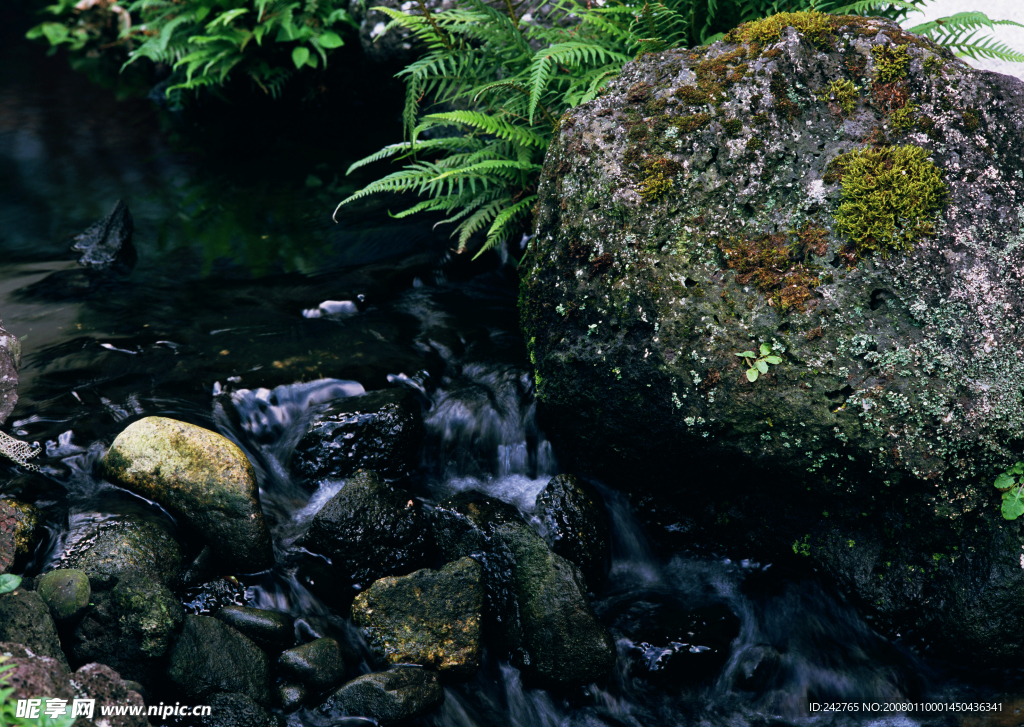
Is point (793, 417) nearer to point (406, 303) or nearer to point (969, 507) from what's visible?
point (969, 507)

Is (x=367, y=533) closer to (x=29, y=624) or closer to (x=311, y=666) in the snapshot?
(x=311, y=666)

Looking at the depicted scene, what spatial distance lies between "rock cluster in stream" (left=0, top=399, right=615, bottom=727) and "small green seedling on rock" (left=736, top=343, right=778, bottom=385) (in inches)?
47.4

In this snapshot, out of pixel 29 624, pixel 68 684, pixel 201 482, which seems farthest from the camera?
pixel 201 482

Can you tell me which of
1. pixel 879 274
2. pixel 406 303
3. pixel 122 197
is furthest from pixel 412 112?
pixel 122 197

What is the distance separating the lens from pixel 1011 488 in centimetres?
340

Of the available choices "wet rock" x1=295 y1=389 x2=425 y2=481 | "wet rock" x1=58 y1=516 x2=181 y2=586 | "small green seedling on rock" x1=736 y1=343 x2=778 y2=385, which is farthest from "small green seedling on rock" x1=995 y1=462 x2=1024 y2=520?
"wet rock" x1=58 y1=516 x2=181 y2=586

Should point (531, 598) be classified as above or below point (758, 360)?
below

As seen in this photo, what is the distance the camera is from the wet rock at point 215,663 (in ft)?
10.1

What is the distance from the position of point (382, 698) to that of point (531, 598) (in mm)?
838

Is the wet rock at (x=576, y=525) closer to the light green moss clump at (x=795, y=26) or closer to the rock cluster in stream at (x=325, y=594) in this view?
the rock cluster in stream at (x=325, y=594)

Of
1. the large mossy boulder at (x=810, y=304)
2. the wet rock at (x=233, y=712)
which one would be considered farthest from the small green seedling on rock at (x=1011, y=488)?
the wet rock at (x=233, y=712)

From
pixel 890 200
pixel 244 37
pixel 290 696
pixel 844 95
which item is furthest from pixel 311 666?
pixel 244 37

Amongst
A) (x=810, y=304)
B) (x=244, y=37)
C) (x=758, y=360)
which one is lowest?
(x=758, y=360)

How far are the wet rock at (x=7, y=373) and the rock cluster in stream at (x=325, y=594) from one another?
68 cm
